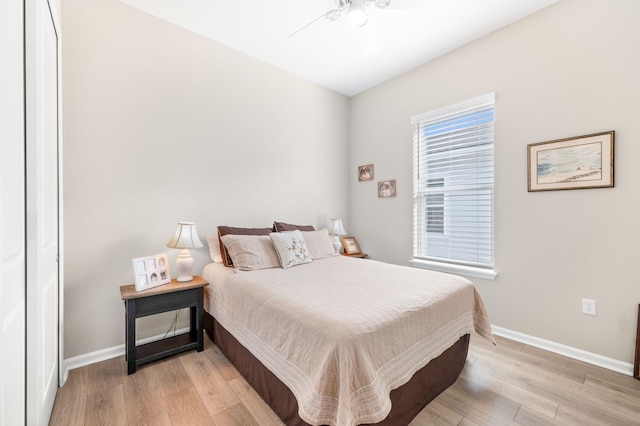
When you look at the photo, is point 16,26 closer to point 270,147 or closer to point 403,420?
point 270,147

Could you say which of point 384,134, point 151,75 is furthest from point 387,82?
point 151,75

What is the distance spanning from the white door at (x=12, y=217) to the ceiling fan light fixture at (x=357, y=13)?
6.20 feet

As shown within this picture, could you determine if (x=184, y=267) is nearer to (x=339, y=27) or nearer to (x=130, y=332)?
(x=130, y=332)

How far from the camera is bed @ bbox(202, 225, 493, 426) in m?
1.19

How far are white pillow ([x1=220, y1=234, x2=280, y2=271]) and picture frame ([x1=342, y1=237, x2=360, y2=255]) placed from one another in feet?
4.79

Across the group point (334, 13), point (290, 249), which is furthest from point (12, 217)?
point (334, 13)

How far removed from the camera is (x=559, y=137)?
2.32 m

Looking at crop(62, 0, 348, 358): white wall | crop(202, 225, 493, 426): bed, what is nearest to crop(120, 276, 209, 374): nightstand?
crop(202, 225, 493, 426): bed

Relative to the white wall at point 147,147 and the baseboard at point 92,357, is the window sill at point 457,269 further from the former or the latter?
the baseboard at point 92,357

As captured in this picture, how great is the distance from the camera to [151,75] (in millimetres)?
2463

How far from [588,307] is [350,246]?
7.98ft

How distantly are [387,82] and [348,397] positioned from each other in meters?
3.65

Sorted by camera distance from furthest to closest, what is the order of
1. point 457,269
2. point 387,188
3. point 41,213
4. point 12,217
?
point 387,188 → point 457,269 → point 41,213 → point 12,217

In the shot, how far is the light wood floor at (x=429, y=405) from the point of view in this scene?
5.10ft
